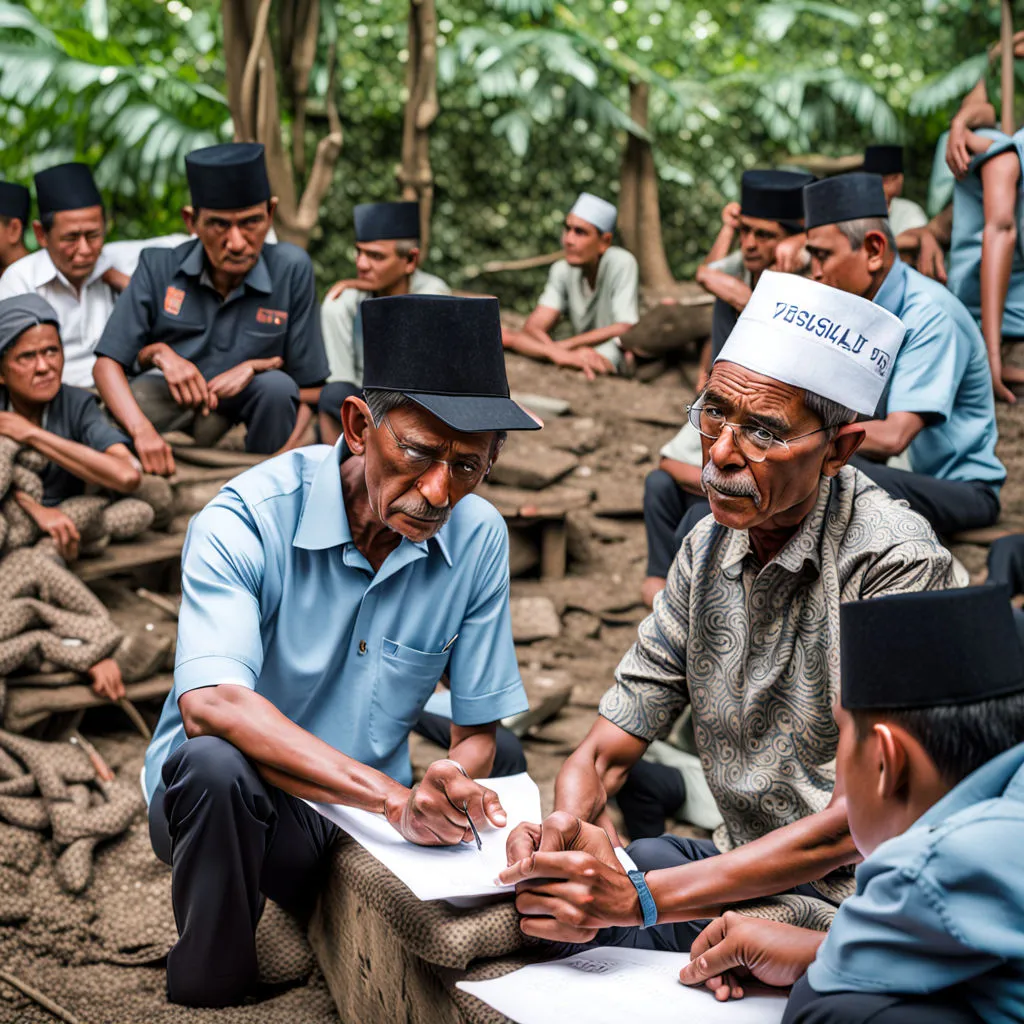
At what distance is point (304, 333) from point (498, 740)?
2.44m

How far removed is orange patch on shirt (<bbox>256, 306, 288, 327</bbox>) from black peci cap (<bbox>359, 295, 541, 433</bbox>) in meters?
2.77

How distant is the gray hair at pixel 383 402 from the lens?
7.57 feet

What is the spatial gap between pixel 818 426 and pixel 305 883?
4.75ft

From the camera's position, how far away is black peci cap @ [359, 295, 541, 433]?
229 cm

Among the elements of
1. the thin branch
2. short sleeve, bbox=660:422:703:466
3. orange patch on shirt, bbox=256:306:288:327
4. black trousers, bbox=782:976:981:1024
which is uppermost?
the thin branch

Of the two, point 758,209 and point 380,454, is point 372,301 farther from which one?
point 758,209

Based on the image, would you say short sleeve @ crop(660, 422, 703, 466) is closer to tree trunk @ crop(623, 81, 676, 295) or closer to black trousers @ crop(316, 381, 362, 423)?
black trousers @ crop(316, 381, 362, 423)

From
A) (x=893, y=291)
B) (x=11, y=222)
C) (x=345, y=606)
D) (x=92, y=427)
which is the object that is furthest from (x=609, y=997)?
(x=11, y=222)

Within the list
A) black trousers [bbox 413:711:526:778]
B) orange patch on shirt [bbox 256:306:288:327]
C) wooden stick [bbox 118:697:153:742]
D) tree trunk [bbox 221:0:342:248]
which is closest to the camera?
black trousers [bbox 413:711:526:778]

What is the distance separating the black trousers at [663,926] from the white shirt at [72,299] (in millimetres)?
3788

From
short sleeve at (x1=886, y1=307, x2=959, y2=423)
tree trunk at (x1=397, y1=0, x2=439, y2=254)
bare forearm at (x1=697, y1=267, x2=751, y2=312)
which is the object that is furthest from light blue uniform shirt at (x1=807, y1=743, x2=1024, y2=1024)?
tree trunk at (x1=397, y1=0, x2=439, y2=254)

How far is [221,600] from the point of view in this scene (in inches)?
92.7

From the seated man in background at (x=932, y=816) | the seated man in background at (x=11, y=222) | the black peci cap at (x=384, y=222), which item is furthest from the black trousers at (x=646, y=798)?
the seated man in background at (x=11, y=222)

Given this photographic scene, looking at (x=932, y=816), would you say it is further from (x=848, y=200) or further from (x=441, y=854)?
(x=848, y=200)
